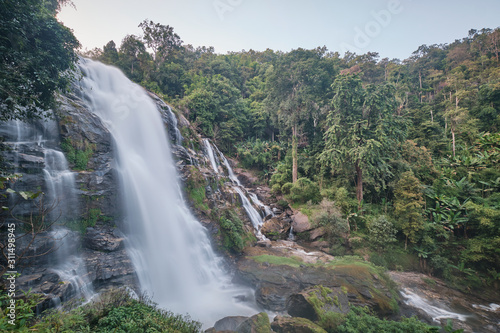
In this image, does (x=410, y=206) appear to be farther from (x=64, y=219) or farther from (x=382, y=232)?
(x=64, y=219)

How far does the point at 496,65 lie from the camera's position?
28.6 meters

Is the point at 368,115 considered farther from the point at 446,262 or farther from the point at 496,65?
the point at 496,65

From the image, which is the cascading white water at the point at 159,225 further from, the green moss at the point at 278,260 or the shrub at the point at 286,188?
the shrub at the point at 286,188

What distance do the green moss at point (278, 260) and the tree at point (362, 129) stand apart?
8.60m

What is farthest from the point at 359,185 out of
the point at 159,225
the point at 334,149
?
the point at 159,225

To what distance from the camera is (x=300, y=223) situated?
16.8 metres

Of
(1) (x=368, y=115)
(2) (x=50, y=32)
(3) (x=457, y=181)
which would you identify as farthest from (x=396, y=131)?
(2) (x=50, y=32)

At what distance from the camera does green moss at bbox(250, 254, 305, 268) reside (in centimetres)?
1150

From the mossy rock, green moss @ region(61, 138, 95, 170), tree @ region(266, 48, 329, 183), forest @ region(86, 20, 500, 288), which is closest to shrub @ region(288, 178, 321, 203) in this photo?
forest @ region(86, 20, 500, 288)

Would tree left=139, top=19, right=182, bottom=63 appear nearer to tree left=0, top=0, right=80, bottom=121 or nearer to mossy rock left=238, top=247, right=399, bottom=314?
tree left=0, top=0, right=80, bottom=121

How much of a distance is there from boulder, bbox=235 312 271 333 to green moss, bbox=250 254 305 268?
4843 mm

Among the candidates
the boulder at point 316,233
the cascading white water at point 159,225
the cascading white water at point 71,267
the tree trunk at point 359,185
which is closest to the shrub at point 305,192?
the tree trunk at point 359,185

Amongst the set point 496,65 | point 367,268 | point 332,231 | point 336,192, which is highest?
point 496,65

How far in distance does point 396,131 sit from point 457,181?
567cm
